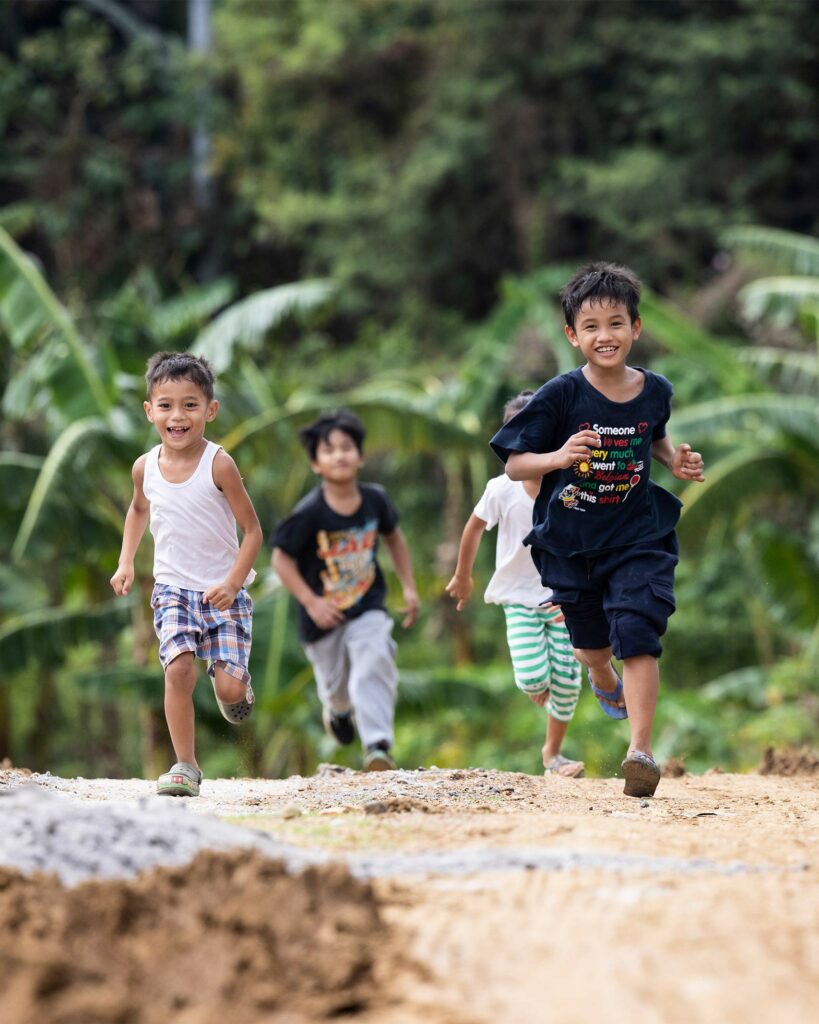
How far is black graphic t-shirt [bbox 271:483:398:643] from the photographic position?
7102mm

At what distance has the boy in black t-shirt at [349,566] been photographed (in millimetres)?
7074

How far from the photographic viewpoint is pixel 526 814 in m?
4.24

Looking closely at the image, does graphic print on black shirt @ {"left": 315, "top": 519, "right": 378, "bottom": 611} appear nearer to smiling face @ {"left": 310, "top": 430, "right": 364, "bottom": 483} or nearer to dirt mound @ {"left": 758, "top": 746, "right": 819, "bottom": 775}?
smiling face @ {"left": 310, "top": 430, "right": 364, "bottom": 483}

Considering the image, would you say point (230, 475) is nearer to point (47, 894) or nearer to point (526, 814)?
point (526, 814)

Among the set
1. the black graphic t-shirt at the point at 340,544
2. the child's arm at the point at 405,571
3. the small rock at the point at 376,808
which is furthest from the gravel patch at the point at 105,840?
the black graphic t-shirt at the point at 340,544

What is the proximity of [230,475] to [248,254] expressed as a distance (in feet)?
63.8

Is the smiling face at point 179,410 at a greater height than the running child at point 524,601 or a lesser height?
greater

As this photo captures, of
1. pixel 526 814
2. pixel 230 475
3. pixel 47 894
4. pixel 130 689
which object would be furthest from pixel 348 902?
pixel 130 689

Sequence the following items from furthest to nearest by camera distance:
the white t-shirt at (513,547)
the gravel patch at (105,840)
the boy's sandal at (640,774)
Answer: the white t-shirt at (513,547) → the boy's sandal at (640,774) → the gravel patch at (105,840)

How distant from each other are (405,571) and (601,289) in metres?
2.47

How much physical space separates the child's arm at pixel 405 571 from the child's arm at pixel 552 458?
77.3 inches

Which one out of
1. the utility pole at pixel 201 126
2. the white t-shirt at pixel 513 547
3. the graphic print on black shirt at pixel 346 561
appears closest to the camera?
the white t-shirt at pixel 513 547

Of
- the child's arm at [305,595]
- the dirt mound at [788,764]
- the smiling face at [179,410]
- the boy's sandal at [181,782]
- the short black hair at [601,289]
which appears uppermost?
the short black hair at [601,289]

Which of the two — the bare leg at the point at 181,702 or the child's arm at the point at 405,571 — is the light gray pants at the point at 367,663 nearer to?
the child's arm at the point at 405,571
